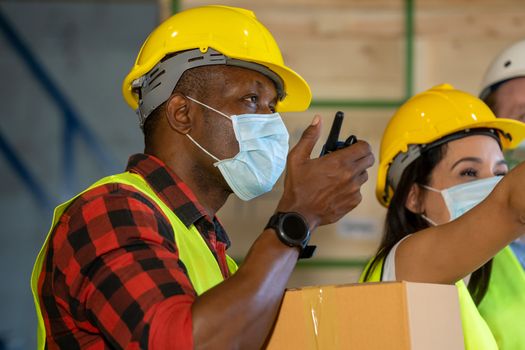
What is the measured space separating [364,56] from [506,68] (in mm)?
888

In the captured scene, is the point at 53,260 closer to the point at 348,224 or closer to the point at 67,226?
the point at 67,226

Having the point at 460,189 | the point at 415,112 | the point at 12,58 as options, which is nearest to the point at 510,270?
the point at 460,189

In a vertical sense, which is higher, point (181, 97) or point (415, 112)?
point (181, 97)

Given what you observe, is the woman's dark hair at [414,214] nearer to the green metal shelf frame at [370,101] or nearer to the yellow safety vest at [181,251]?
the yellow safety vest at [181,251]

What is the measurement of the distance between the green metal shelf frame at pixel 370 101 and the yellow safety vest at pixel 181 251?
2.46m

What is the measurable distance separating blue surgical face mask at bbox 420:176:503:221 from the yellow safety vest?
3.44 ft

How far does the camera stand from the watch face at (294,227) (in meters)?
1.90

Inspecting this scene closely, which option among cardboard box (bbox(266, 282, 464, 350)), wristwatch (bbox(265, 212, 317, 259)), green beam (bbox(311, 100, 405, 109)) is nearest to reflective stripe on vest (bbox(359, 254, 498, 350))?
cardboard box (bbox(266, 282, 464, 350))

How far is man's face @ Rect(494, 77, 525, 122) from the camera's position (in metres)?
3.81

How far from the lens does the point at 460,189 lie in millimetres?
2965

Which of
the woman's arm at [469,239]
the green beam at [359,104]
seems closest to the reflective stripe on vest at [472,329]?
the woman's arm at [469,239]

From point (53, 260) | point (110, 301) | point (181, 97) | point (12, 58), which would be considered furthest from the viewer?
point (12, 58)

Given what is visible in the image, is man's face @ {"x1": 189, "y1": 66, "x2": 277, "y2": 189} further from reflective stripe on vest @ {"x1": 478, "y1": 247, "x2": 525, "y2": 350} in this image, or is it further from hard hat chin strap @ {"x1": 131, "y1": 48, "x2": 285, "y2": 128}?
reflective stripe on vest @ {"x1": 478, "y1": 247, "x2": 525, "y2": 350}

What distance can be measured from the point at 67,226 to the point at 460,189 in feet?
4.97
